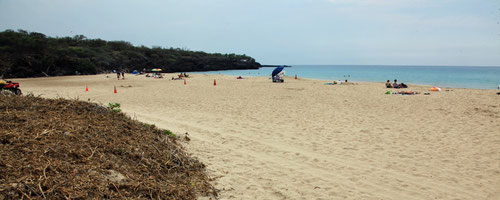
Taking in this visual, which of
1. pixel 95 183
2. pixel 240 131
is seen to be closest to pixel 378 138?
pixel 240 131

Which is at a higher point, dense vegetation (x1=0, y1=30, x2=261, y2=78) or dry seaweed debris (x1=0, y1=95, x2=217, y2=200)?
dense vegetation (x1=0, y1=30, x2=261, y2=78)

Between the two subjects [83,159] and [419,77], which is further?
[419,77]

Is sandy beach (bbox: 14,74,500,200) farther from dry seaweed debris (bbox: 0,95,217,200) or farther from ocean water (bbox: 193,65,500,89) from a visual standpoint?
ocean water (bbox: 193,65,500,89)

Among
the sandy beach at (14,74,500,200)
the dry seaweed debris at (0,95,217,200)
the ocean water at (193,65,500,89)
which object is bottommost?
the sandy beach at (14,74,500,200)

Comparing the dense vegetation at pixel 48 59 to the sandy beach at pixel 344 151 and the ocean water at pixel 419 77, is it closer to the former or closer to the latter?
the ocean water at pixel 419 77

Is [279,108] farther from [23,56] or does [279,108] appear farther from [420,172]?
[23,56]

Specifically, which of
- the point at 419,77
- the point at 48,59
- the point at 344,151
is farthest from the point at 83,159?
the point at 419,77

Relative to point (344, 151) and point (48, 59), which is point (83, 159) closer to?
point (344, 151)

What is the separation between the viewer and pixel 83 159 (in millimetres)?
3449

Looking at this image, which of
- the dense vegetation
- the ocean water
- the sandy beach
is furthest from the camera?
the dense vegetation

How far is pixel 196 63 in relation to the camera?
88.2 meters

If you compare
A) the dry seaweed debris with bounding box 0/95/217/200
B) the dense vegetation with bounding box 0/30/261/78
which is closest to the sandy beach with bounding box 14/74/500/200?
the dry seaweed debris with bounding box 0/95/217/200

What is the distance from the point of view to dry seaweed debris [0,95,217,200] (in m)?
2.84

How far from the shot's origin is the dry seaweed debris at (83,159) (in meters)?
2.84
